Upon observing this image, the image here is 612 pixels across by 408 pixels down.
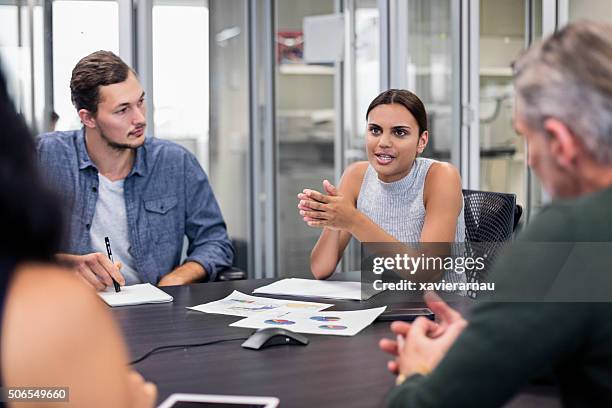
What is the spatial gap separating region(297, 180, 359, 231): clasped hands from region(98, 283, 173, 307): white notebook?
543mm

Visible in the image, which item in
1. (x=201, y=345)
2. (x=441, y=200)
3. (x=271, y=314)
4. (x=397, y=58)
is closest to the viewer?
(x=201, y=345)

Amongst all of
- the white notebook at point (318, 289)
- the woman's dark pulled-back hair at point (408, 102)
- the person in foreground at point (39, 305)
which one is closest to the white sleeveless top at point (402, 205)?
the woman's dark pulled-back hair at point (408, 102)

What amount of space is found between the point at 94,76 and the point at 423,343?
211cm

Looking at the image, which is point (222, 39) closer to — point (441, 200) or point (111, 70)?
point (111, 70)

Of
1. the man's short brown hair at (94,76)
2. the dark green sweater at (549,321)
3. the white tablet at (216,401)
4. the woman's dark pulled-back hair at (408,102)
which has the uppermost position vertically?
the man's short brown hair at (94,76)

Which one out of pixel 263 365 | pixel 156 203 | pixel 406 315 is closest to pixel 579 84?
pixel 263 365

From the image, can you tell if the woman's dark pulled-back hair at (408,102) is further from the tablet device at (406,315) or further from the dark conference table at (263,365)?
the tablet device at (406,315)

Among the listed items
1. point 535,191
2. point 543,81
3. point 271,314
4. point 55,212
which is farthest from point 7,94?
point 535,191

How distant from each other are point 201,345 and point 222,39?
11.9ft

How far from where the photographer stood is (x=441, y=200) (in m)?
2.65

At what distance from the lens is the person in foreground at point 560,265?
919 millimetres

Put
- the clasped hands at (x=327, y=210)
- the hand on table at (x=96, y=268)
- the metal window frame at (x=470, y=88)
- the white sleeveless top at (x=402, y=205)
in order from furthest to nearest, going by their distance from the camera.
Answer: the metal window frame at (x=470, y=88), the white sleeveless top at (x=402, y=205), the clasped hands at (x=327, y=210), the hand on table at (x=96, y=268)

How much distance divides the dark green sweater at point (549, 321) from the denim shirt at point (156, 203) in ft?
6.24

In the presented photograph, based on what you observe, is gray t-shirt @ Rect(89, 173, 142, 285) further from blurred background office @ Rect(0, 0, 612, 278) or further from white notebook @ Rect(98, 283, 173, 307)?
blurred background office @ Rect(0, 0, 612, 278)
